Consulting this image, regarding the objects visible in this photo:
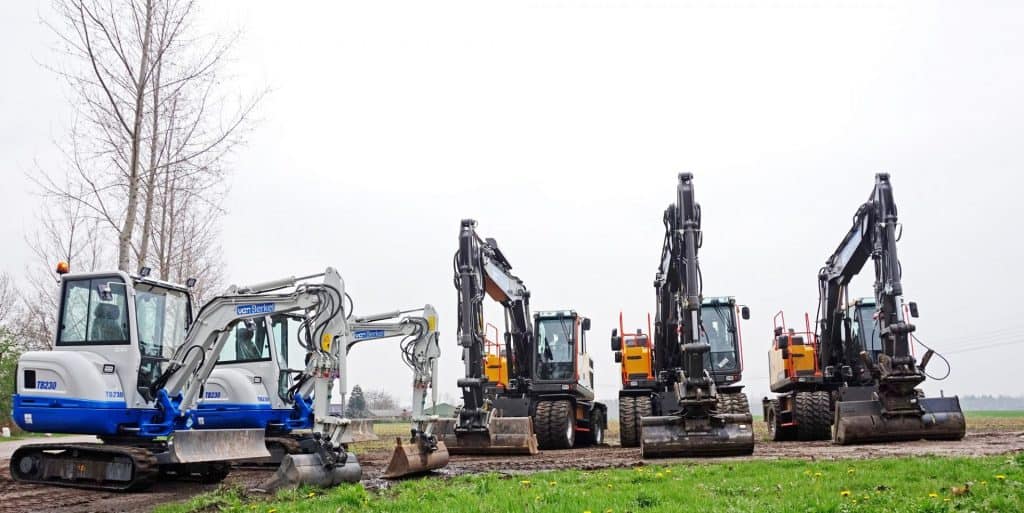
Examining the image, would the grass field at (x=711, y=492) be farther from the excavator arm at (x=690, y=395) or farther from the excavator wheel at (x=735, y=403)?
the excavator wheel at (x=735, y=403)

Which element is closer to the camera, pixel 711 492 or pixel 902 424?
pixel 711 492

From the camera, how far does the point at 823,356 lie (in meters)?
22.3

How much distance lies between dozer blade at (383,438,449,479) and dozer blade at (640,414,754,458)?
387 cm

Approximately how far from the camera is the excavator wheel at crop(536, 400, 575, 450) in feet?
68.7

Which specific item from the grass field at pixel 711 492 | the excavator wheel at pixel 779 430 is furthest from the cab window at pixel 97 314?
the excavator wheel at pixel 779 430

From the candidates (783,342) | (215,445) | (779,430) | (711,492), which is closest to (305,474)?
(215,445)

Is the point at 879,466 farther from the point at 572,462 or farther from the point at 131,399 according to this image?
the point at 131,399

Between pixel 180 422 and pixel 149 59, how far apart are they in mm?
8874

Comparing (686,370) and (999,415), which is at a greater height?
(686,370)

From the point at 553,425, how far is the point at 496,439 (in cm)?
300

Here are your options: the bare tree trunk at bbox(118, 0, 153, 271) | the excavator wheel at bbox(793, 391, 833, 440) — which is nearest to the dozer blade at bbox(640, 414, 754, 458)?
the excavator wheel at bbox(793, 391, 833, 440)

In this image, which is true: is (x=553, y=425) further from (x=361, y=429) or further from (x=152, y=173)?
(x=152, y=173)

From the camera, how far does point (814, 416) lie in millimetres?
21016

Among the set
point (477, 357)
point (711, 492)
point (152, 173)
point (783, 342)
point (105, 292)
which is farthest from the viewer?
point (783, 342)
